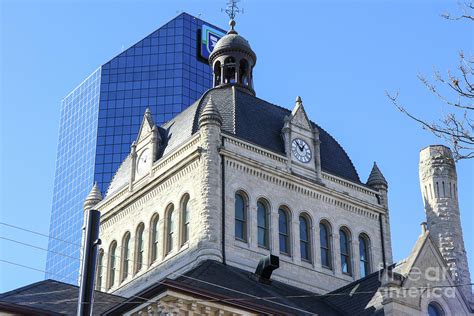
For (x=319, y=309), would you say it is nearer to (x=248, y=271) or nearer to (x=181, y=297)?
(x=248, y=271)

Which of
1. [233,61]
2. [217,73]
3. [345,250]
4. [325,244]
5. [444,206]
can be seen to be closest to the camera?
[444,206]

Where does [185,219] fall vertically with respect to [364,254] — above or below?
above

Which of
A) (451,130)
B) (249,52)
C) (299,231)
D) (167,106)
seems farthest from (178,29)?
(451,130)

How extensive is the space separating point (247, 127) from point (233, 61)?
22.7 ft

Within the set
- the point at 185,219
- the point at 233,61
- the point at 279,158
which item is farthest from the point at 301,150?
the point at 233,61

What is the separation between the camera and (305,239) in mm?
44750

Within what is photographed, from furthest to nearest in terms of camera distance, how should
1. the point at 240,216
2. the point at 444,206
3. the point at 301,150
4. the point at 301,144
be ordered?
the point at 301,144
the point at 301,150
the point at 444,206
the point at 240,216

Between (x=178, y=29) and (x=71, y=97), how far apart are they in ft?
55.0

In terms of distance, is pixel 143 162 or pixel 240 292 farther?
pixel 143 162

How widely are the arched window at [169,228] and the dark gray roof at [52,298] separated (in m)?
6.46

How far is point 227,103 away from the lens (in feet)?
153

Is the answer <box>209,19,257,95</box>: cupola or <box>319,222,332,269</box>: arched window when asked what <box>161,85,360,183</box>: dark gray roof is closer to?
<box>209,19,257,95</box>: cupola

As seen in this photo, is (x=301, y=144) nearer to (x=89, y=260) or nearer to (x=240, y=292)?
(x=240, y=292)

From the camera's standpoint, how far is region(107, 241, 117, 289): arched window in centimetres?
4694
